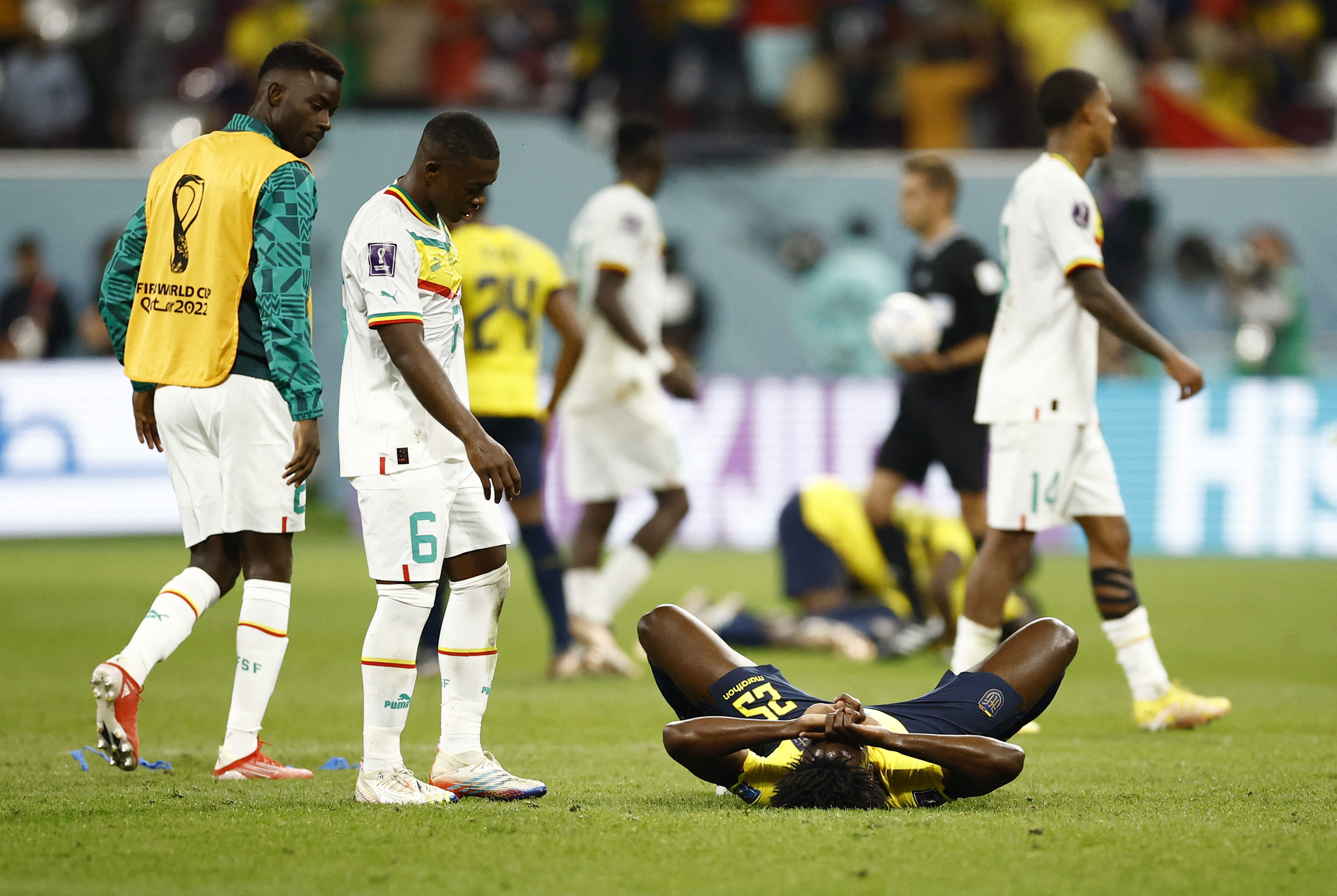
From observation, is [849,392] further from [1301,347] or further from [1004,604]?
[1004,604]

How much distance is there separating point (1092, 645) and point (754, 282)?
8438 mm

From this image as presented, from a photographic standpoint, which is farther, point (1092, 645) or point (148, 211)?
point (1092, 645)

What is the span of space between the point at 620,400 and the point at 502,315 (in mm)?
952

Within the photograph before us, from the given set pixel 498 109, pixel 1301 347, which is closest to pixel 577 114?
pixel 498 109

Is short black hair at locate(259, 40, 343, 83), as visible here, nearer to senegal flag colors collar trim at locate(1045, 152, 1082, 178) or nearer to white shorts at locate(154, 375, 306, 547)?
white shorts at locate(154, 375, 306, 547)

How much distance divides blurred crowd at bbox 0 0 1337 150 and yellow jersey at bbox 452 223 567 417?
32.0ft

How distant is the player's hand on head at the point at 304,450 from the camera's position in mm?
4750

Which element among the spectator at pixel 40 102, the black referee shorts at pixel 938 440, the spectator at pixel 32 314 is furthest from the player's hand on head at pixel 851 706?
the spectator at pixel 40 102

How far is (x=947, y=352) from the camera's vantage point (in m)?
7.91

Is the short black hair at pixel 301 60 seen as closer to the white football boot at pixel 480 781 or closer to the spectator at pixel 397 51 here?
the white football boot at pixel 480 781

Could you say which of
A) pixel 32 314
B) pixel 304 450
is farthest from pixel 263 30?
pixel 304 450

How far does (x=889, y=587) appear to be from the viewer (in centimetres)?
968

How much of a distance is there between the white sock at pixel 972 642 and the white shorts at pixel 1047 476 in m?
0.39

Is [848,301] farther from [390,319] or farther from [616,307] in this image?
[390,319]
